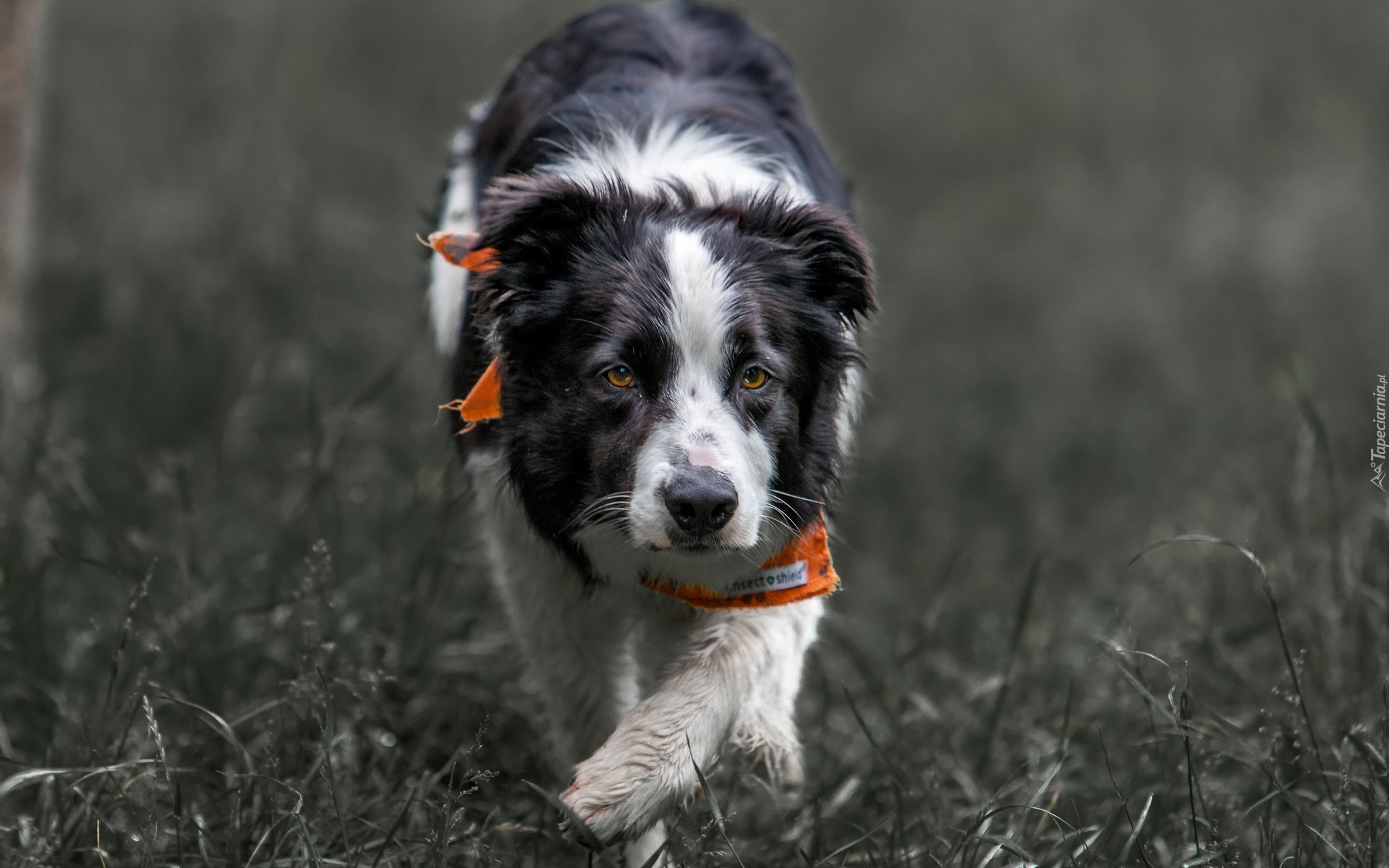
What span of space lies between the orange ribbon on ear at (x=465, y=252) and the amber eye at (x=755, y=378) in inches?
24.7

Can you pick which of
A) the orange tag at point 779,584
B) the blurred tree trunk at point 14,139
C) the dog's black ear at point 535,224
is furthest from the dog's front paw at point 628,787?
the blurred tree trunk at point 14,139

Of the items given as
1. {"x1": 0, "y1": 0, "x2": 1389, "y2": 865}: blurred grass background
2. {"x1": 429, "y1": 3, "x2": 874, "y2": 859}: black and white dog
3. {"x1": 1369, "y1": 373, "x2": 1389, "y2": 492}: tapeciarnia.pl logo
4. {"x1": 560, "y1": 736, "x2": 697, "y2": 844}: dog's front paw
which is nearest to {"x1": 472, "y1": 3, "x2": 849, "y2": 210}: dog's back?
{"x1": 429, "y1": 3, "x2": 874, "y2": 859}: black and white dog

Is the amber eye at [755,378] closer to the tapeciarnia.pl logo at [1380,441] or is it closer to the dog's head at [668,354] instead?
the dog's head at [668,354]

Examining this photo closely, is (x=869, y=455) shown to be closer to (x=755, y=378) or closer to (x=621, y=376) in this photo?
(x=755, y=378)

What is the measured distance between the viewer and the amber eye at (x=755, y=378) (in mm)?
3238

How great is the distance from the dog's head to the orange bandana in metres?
0.04

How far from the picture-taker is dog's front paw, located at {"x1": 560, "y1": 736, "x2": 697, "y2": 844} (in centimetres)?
306

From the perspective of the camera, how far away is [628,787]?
308cm

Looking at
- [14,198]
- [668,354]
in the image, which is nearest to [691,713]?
[668,354]

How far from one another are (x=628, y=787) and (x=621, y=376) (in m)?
0.87

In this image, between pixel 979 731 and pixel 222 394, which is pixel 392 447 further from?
pixel 979 731

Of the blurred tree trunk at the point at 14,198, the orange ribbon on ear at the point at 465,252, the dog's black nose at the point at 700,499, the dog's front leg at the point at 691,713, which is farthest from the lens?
the blurred tree trunk at the point at 14,198

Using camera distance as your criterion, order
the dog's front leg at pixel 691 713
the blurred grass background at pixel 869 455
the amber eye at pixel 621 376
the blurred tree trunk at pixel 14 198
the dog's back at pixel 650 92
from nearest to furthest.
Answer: the dog's front leg at pixel 691 713
the amber eye at pixel 621 376
the blurred grass background at pixel 869 455
the dog's back at pixel 650 92
the blurred tree trunk at pixel 14 198

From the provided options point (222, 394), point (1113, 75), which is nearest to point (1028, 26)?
point (1113, 75)
